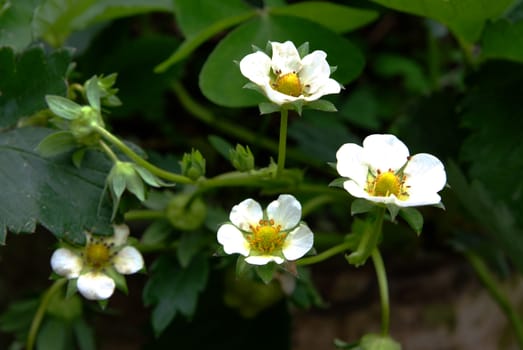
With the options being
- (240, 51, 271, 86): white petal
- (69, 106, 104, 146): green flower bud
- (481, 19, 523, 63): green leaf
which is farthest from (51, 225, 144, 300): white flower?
(481, 19, 523, 63): green leaf

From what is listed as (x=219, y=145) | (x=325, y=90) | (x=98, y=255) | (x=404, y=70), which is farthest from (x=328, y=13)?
(x=404, y=70)

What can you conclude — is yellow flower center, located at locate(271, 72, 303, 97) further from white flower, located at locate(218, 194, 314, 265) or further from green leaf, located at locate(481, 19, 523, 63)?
green leaf, located at locate(481, 19, 523, 63)

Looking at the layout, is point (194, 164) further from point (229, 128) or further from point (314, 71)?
point (229, 128)

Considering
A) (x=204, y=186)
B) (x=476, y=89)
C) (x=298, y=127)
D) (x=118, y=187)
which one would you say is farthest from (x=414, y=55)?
(x=118, y=187)

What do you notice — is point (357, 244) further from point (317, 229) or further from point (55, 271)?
point (317, 229)

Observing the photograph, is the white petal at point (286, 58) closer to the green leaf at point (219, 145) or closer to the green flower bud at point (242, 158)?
the green flower bud at point (242, 158)
